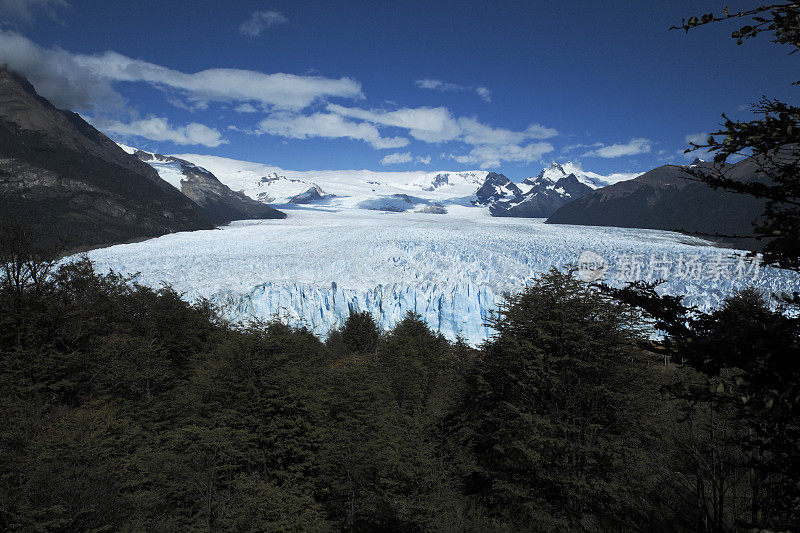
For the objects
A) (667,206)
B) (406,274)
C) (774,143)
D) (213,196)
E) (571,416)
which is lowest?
(571,416)

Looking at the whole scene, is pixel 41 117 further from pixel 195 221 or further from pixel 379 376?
pixel 379 376

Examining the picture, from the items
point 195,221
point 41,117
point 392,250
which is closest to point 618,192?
point 392,250

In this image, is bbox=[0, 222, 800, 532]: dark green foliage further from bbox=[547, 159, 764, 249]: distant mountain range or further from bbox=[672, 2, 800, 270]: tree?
bbox=[547, 159, 764, 249]: distant mountain range

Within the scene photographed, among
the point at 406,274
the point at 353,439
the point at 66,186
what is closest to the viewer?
the point at 353,439

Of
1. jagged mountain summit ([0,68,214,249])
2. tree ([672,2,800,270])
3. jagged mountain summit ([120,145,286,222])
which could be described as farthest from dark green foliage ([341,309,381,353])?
jagged mountain summit ([120,145,286,222])

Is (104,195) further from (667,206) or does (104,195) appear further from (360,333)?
(667,206)

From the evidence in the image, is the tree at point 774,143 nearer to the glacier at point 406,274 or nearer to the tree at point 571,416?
the tree at point 571,416

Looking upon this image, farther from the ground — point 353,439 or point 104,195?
point 104,195

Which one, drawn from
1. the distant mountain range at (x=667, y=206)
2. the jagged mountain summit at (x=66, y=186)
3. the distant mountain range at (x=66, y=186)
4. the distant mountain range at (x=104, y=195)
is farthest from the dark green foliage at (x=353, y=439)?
the distant mountain range at (x=667, y=206)

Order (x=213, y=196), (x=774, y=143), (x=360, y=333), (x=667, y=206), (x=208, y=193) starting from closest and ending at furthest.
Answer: (x=774, y=143) < (x=360, y=333) < (x=667, y=206) < (x=213, y=196) < (x=208, y=193)

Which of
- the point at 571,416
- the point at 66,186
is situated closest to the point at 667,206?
the point at 571,416
